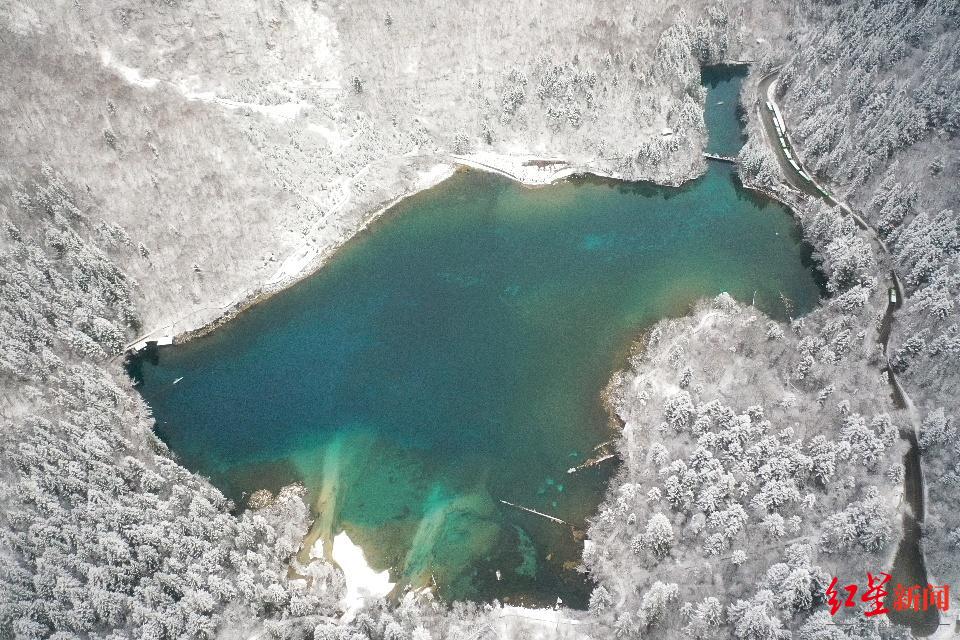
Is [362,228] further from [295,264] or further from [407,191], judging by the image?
[295,264]

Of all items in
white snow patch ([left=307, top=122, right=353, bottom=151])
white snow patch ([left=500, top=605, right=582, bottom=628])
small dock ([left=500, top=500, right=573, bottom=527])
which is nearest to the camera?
white snow patch ([left=500, top=605, right=582, bottom=628])

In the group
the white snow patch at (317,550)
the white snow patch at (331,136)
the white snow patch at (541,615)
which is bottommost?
the white snow patch at (541,615)

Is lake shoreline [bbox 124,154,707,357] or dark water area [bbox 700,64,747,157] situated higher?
dark water area [bbox 700,64,747,157]

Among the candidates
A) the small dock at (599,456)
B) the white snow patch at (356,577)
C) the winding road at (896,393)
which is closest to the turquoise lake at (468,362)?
the small dock at (599,456)

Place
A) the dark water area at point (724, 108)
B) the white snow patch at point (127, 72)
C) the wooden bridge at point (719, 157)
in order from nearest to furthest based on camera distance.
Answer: the white snow patch at point (127, 72), the wooden bridge at point (719, 157), the dark water area at point (724, 108)

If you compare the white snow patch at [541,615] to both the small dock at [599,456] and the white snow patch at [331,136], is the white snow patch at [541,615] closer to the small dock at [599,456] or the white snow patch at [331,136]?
the small dock at [599,456]

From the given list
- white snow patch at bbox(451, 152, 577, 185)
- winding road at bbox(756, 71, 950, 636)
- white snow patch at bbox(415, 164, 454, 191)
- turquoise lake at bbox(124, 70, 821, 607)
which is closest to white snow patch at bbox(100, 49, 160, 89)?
turquoise lake at bbox(124, 70, 821, 607)

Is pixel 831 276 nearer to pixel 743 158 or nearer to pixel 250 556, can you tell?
pixel 743 158

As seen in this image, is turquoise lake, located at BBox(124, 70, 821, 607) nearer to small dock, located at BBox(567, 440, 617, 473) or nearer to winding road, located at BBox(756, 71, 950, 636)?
small dock, located at BBox(567, 440, 617, 473)
